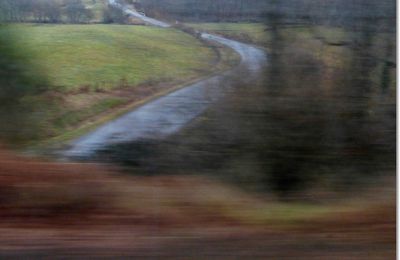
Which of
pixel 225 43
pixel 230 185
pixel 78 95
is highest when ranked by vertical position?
pixel 225 43

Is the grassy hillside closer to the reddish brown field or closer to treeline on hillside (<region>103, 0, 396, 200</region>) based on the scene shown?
treeline on hillside (<region>103, 0, 396, 200</region>)

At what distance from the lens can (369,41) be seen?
26.4 feet

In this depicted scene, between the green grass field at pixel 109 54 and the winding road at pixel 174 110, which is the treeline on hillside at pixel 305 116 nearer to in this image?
the winding road at pixel 174 110

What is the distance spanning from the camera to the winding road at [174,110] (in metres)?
8.04

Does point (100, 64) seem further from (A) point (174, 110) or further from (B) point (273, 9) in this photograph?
(B) point (273, 9)

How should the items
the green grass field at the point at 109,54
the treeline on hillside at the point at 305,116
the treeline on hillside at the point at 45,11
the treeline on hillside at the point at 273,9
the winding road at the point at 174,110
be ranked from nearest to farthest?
the treeline on hillside at the point at 305,116
the treeline on hillside at the point at 273,9
the winding road at the point at 174,110
the treeline on hillside at the point at 45,11
the green grass field at the point at 109,54

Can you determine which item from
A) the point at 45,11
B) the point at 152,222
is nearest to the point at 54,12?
the point at 45,11

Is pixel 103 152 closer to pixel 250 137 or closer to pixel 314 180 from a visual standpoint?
pixel 250 137

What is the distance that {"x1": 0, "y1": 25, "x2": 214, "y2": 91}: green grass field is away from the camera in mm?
8477

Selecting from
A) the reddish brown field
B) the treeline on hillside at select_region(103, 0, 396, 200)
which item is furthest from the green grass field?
the reddish brown field

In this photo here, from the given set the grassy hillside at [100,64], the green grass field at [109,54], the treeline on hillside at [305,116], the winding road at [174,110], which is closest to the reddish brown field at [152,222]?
the treeline on hillside at [305,116]

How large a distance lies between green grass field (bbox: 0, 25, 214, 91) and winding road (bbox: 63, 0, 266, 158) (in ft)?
1.16

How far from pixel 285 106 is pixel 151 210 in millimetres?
2306

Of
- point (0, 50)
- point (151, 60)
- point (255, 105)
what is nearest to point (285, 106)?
point (255, 105)
